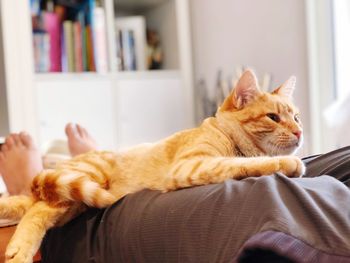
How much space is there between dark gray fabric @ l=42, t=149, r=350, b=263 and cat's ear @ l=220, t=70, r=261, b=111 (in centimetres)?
20

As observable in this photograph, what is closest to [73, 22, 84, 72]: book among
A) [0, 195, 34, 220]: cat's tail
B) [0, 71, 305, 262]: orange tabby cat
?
[0, 71, 305, 262]: orange tabby cat

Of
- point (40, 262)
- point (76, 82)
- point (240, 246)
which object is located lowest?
point (40, 262)

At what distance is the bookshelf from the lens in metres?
2.12

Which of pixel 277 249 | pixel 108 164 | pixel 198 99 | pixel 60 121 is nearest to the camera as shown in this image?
pixel 277 249

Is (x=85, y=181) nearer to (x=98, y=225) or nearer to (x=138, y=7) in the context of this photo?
(x=98, y=225)

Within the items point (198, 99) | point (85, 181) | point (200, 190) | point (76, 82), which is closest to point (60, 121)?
point (76, 82)

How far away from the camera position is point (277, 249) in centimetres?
54

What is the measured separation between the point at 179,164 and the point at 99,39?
152cm

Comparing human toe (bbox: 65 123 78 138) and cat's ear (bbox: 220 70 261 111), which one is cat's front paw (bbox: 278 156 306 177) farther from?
human toe (bbox: 65 123 78 138)

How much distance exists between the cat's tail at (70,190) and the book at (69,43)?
141 centimetres

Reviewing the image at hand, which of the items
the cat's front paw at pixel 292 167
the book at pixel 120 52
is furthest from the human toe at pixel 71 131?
the cat's front paw at pixel 292 167

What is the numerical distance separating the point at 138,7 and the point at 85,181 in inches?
75.1

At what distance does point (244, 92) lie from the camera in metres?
1.03

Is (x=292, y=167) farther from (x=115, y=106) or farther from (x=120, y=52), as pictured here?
(x=120, y=52)
